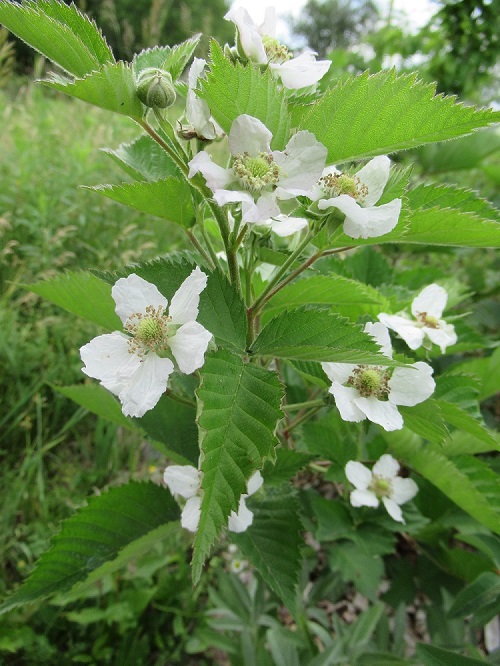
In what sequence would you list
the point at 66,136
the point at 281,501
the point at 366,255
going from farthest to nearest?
the point at 66,136 → the point at 366,255 → the point at 281,501

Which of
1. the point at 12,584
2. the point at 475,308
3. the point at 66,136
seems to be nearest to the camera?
the point at 12,584

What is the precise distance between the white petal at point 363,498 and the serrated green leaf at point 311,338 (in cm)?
51

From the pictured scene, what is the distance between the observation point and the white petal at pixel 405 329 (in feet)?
2.93

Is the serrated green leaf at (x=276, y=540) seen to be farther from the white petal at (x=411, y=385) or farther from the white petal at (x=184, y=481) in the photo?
the white petal at (x=411, y=385)

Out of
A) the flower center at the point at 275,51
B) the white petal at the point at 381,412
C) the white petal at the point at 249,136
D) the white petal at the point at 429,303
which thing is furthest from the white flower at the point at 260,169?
the white petal at the point at 429,303

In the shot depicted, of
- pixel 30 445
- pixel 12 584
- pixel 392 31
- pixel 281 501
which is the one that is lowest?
pixel 12 584

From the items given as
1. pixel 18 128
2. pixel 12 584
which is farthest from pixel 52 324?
pixel 18 128

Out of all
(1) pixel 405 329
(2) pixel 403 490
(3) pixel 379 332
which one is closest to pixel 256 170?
(3) pixel 379 332

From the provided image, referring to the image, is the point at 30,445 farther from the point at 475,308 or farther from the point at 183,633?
the point at 475,308

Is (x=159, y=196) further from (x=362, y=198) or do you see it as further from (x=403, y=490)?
(x=403, y=490)

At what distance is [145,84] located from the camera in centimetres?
59

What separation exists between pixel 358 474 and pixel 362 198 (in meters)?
0.59

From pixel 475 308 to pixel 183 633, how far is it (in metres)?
1.56

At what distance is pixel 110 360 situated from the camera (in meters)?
0.69
